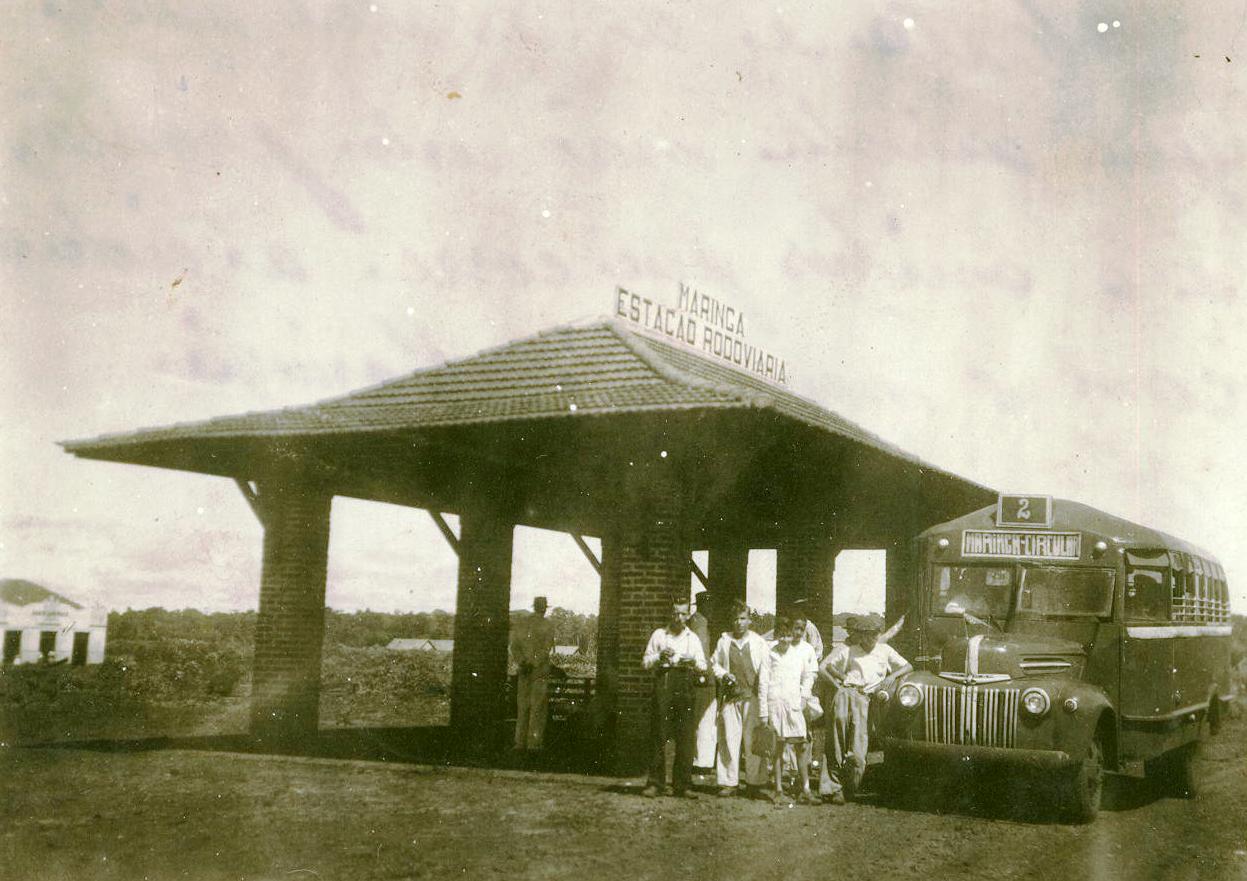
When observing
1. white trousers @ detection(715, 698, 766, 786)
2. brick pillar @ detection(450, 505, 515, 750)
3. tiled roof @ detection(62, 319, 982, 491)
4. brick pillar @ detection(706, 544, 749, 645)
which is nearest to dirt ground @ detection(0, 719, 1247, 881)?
white trousers @ detection(715, 698, 766, 786)

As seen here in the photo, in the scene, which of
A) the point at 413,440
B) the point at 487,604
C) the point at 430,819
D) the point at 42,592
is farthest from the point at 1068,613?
the point at 42,592

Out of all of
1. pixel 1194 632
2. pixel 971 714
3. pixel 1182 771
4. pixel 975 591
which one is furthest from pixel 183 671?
pixel 1194 632

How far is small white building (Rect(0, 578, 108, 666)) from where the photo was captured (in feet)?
151

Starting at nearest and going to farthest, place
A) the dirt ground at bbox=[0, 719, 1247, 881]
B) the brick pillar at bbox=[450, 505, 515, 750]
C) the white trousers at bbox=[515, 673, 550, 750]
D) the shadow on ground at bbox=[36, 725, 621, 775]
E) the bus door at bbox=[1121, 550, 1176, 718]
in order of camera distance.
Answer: the dirt ground at bbox=[0, 719, 1247, 881], the bus door at bbox=[1121, 550, 1176, 718], the shadow on ground at bbox=[36, 725, 621, 775], the white trousers at bbox=[515, 673, 550, 750], the brick pillar at bbox=[450, 505, 515, 750]

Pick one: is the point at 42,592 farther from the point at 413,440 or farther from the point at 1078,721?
the point at 1078,721

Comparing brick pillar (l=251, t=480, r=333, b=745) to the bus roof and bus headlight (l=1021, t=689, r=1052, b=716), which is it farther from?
bus headlight (l=1021, t=689, r=1052, b=716)

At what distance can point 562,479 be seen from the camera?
13.6 metres

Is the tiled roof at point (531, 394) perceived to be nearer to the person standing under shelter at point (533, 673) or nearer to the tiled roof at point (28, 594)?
the person standing under shelter at point (533, 673)

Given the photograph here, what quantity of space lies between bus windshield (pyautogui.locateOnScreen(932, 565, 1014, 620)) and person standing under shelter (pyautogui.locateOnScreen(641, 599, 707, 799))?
2.48m

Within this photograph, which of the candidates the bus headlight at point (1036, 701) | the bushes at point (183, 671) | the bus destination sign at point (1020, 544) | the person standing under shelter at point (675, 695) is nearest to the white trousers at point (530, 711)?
the person standing under shelter at point (675, 695)

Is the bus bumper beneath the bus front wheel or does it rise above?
above

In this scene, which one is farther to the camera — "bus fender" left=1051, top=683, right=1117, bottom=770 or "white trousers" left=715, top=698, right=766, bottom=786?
"white trousers" left=715, top=698, right=766, bottom=786

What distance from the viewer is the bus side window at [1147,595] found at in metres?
10.6

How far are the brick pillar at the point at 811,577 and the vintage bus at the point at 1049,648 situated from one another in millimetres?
4420
